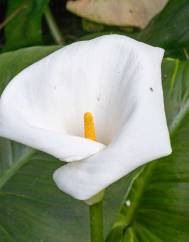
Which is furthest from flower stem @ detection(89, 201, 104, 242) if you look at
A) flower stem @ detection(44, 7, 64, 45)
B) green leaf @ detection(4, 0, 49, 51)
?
flower stem @ detection(44, 7, 64, 45)

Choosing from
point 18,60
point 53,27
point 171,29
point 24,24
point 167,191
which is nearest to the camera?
point 167,191

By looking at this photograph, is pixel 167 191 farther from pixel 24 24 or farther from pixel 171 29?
pixel 24 24


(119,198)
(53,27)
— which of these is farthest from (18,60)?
(53,27)

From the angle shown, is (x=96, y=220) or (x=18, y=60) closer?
(x=96, y=220)

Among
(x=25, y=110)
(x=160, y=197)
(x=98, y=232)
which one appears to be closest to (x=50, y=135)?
(x=25, y=110)

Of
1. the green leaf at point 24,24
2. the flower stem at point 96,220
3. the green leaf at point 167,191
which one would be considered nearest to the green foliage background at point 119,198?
the green leaf at point 167,191

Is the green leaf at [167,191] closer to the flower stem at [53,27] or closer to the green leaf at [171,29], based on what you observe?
the green leaf at [171,29]
